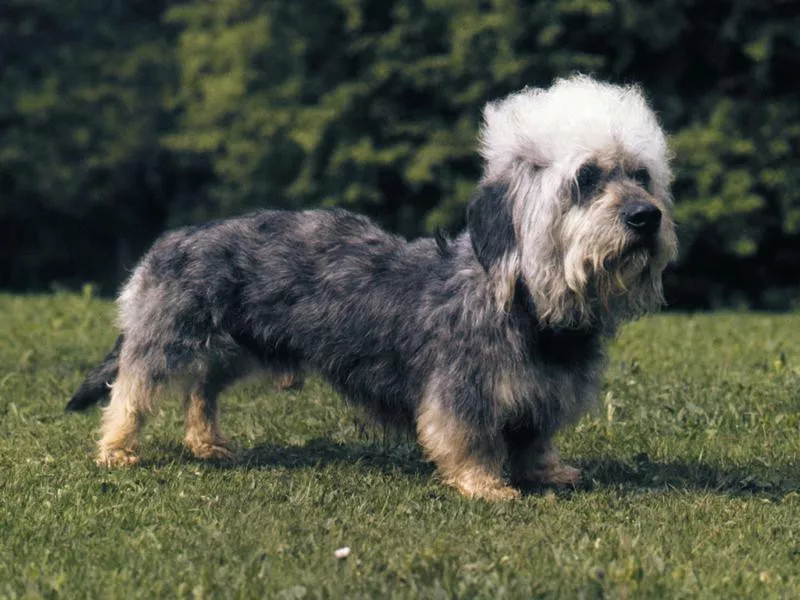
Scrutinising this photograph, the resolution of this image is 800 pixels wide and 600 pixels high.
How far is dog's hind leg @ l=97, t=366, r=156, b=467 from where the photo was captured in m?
6.83

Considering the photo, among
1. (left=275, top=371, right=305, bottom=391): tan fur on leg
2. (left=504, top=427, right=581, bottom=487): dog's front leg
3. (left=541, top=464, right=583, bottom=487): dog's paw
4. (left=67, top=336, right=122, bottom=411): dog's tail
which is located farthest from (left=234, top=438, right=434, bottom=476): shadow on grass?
(left=67, top=336, right=122, bottom=411): dog's tail

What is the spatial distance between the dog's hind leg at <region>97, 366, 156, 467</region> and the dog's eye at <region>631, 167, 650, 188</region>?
2788mm

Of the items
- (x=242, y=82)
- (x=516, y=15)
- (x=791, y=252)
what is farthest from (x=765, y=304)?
(x=242, y=82)

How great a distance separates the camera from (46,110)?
23922mm

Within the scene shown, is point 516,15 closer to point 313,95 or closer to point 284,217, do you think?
point 313,95

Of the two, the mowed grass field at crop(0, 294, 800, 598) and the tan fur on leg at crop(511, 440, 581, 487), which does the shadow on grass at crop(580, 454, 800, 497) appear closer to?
the mowed grass field at crop(0, 294, 800, 598)

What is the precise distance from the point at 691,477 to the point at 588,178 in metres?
1.85

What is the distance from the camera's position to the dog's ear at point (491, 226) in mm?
5992

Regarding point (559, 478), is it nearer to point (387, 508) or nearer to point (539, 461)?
point (539, 461)

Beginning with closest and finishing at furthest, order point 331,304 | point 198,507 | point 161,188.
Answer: point 198,507 < point 331,304 < point 161,188

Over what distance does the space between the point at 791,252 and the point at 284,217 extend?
14.8 m

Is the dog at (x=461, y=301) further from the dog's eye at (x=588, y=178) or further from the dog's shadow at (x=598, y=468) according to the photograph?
the dog's shadow at (x=598, y=468)

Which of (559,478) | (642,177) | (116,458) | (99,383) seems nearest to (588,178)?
(642,177)

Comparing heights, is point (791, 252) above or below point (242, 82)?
below
